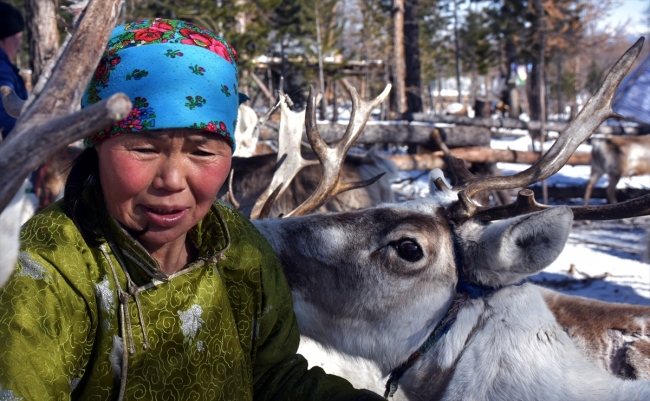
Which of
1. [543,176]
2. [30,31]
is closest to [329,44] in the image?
[30,31]

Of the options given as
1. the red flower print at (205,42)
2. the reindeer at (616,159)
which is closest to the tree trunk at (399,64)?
the reindeer at (616,159)

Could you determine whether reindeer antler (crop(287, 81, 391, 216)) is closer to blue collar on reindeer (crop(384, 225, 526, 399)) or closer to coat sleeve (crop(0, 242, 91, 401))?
blue collar on reindeer (crop(384, 225, 526, 399))

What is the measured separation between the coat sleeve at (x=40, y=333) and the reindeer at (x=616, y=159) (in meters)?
11.2

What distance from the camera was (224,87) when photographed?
5.80ft

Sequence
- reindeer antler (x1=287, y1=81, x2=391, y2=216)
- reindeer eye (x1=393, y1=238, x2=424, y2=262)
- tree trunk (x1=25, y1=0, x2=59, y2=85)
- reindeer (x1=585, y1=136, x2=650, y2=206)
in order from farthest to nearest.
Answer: reindeer (x1=585, y1=136, x2=650, y2=206) < tree trunk (x1=25, y1=0, x2=59, y2=85) < reindeer antler (x1=287, y1=81, x2=391, y2=216) < reindeer eye (x1=393, y1=238, x2=424, y2=262)

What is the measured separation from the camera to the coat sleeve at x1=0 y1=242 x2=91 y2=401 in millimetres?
1364

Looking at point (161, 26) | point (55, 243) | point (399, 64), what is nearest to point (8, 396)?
point (55, 243)

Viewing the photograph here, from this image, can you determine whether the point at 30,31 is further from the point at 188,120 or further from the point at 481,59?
the point at 481,59

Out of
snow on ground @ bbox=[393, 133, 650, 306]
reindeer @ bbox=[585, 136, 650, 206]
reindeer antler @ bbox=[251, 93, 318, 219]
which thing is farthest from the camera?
reindeer @ bbox=[585, 136, 650, 206]

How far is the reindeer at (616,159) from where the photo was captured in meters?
12.0

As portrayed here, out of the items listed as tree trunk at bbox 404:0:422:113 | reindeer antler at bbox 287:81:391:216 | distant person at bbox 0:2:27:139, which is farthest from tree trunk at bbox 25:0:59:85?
tree trunk at bbox 404:0:422:113

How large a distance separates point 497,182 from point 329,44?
67.6ft

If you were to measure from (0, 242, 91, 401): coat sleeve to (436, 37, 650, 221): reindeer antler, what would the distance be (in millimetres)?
1467

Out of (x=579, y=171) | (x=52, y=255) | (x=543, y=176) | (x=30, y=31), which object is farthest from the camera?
(x=579, y=171)
